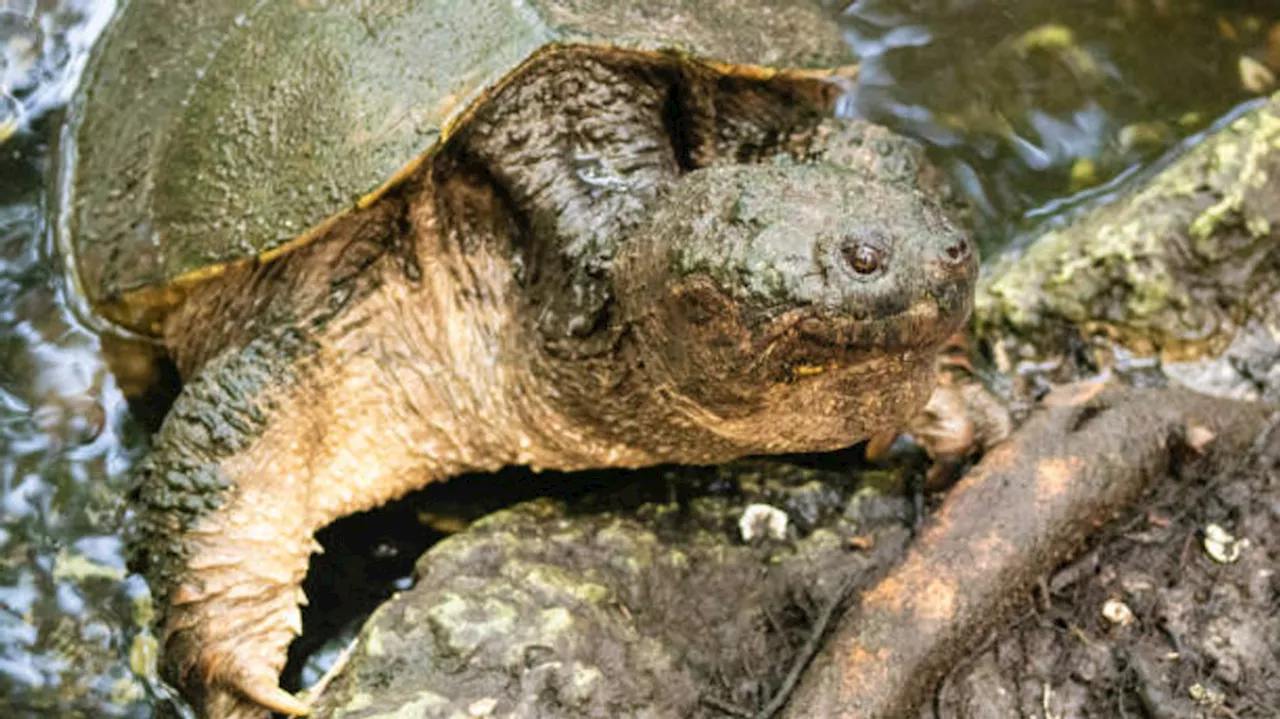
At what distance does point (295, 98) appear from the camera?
2826mm

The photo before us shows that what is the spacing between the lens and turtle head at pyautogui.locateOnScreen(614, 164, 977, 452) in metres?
2.03

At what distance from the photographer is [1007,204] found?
12.0 feet

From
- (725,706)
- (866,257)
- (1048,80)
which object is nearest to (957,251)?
(866,257)

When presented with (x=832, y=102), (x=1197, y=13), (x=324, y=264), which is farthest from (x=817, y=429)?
(x=1197, y=13)

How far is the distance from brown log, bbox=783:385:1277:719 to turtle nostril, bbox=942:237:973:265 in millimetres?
731

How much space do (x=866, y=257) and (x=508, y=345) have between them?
41.6 inches

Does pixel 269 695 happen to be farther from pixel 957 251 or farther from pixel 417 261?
pixel 957 251

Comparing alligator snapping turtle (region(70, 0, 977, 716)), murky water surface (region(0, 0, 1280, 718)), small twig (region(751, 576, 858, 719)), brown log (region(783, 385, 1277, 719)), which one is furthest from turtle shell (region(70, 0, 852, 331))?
small twig (region(751, 576, 858, 719))

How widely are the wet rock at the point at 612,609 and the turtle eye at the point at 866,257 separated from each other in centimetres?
88

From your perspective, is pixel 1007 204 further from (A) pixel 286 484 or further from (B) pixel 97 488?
(B) pixel 97 488

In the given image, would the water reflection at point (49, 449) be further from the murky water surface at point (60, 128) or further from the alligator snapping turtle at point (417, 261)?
the alligator snapping turtle at point (417, 261)

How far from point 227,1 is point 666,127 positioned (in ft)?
3.75

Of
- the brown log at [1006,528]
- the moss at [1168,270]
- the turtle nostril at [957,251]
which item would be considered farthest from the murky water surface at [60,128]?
the turtle nostril at [957,251]

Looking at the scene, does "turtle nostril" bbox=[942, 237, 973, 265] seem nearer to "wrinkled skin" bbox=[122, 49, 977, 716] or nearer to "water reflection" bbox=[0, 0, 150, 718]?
"wrinkled skin" bbox=[122, 49, 977, 716]
